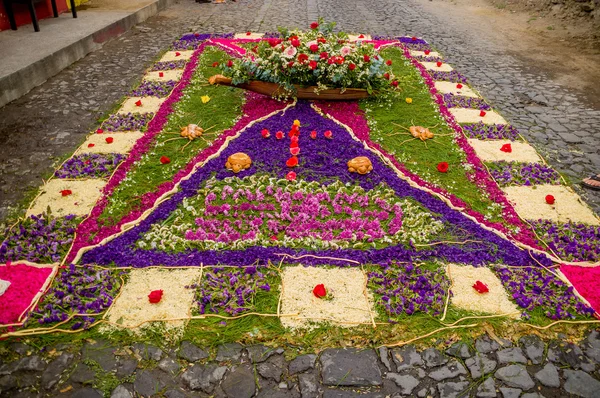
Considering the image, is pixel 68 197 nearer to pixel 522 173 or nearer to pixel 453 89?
pixel 522 173

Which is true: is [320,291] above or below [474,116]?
below

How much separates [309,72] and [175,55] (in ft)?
11.0

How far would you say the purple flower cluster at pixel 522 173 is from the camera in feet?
14.6

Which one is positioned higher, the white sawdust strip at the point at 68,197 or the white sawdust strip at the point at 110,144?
the white sawdust strip at the point at 110,144

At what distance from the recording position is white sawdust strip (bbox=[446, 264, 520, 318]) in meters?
2.97

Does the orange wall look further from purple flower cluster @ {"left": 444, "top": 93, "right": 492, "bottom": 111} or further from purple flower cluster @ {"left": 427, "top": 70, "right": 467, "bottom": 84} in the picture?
purple flower cluster @ {"left": 444, "top": 93, "right": 492, "bottom": 111}

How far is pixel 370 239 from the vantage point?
3.53m

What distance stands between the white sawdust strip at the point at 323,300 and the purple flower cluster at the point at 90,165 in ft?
8.06

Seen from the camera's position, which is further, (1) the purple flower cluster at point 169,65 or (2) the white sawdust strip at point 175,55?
(2) the white sawdust strip at point 175,55

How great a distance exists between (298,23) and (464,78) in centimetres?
491

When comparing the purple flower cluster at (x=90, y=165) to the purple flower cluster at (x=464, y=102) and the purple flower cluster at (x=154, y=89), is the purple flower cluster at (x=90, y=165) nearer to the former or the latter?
the purple flower cluster at (x=154, y=89)

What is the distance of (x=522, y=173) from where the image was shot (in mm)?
4578

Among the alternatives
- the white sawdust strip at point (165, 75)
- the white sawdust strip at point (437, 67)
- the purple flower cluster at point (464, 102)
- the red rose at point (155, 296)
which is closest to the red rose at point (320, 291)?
the red rose at point (155, 296)

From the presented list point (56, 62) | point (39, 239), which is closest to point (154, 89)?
point (56, 62)
